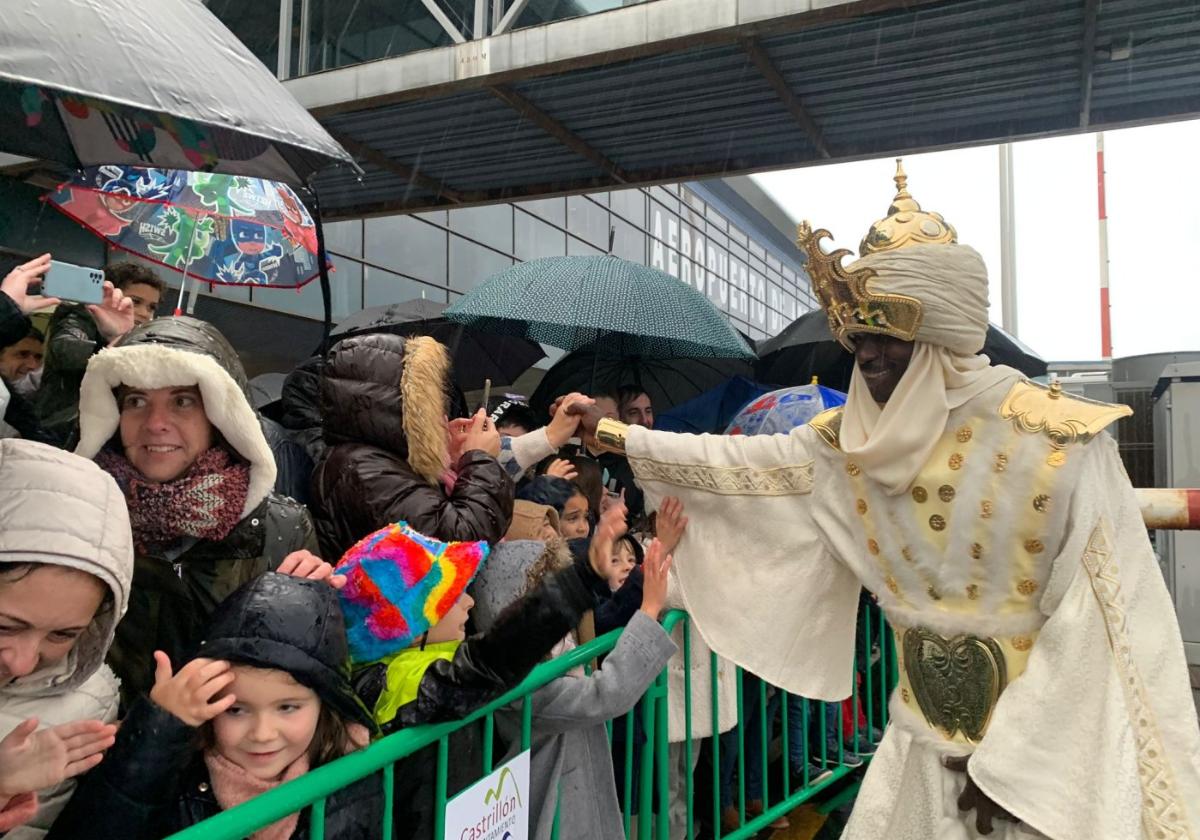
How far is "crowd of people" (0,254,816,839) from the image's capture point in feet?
4.84

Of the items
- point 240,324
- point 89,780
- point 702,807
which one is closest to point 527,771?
Result: point 89,780

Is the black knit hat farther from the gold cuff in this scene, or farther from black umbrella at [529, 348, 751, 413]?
black umbrella at [529, 348, 751, 413]

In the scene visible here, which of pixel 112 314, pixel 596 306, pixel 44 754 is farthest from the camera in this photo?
pixel 596 306

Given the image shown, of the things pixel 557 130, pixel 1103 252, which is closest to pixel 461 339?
pixel 557 130

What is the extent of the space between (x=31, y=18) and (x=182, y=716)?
110cm

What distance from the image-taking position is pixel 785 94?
469cm

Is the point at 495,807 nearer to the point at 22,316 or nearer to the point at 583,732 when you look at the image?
the point at 583,732

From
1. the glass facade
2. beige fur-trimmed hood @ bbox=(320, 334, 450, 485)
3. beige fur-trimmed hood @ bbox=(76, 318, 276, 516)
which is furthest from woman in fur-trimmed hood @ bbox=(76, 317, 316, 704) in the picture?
the glass facade

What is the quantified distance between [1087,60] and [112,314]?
172 inches

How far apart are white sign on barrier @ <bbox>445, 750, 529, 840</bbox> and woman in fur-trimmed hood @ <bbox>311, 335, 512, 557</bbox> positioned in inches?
28.3

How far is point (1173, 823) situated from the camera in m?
2.03

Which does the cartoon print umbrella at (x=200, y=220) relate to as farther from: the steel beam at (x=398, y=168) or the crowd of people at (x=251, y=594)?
the crowd of people at (x=251, y=594)

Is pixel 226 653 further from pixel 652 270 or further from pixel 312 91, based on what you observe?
pixel 312 91

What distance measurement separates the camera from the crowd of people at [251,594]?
147cm
